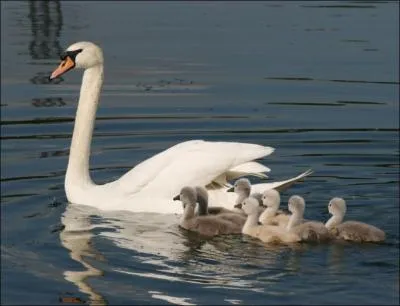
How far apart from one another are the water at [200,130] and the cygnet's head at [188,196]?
0.26 metres

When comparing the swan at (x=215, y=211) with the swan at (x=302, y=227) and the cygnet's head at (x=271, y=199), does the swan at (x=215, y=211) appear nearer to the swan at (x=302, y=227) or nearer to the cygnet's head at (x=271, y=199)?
the cygnet's head at (x=271, y=199)

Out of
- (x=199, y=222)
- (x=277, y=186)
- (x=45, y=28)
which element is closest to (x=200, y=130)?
(x=277, y=186)

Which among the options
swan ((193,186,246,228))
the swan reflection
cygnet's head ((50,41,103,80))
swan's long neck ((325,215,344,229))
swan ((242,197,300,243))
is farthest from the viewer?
cygnet's head ((50,41,103,80))

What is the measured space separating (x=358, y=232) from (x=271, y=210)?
0.89 metres

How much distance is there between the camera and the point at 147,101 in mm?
16359

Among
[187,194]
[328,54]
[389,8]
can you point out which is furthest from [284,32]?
[187,194]

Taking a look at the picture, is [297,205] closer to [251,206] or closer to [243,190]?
[251,206]

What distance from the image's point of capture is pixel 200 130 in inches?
584

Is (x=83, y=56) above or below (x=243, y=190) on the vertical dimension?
above

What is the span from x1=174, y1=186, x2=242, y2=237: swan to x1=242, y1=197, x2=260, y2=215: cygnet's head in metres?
0.26

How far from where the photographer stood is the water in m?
9.48

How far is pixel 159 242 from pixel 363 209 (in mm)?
1916

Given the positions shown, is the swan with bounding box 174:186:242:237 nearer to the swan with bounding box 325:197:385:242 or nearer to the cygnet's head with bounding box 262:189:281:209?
the cygnet's head with bounding box 262:189:281:209

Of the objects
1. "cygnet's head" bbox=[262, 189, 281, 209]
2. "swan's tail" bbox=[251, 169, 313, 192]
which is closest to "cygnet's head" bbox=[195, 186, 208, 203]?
"swan's tail" bbox=[251, 169, 313, 192]
